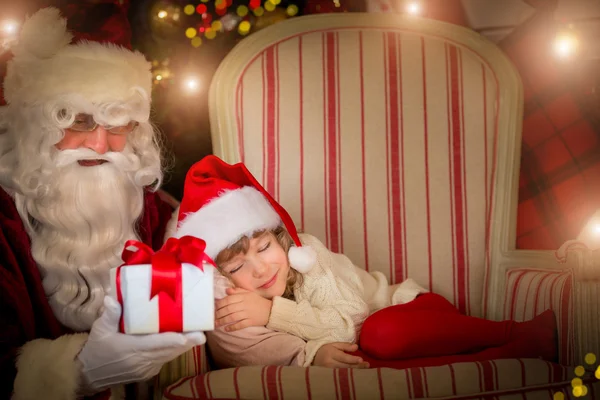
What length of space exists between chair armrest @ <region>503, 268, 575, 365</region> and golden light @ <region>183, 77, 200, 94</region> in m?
1.05

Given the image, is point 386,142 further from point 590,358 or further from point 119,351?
point 119,351

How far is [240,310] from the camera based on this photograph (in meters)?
1.20

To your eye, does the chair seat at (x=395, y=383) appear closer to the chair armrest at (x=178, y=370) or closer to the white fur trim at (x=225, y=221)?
the chair armrest at (x=178, y=370)

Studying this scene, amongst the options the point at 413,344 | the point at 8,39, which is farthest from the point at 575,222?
the point at 8,39

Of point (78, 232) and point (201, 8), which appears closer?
point (78, 232)

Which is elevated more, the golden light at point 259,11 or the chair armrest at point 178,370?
the golden light at point 259,11

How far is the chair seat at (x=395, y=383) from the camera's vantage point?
3.29 feet

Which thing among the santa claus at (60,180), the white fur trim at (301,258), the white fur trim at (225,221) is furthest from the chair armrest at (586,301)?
the santa claus at (60,180)

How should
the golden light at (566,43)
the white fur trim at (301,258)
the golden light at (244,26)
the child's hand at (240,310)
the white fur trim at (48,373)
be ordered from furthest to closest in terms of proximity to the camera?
the golden light at (566,43) → the golden light at (244,26) → the white fur trim at (301,258) → the child's hand at (240,310) → the white fur trim at (48,373)

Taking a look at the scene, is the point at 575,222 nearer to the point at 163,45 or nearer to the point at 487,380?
the point at 487,380

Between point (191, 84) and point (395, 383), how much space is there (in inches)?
44.1

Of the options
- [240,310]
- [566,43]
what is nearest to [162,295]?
[240,310]

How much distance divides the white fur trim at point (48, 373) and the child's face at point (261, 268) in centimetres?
35

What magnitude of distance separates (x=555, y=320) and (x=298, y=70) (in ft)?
2.99
